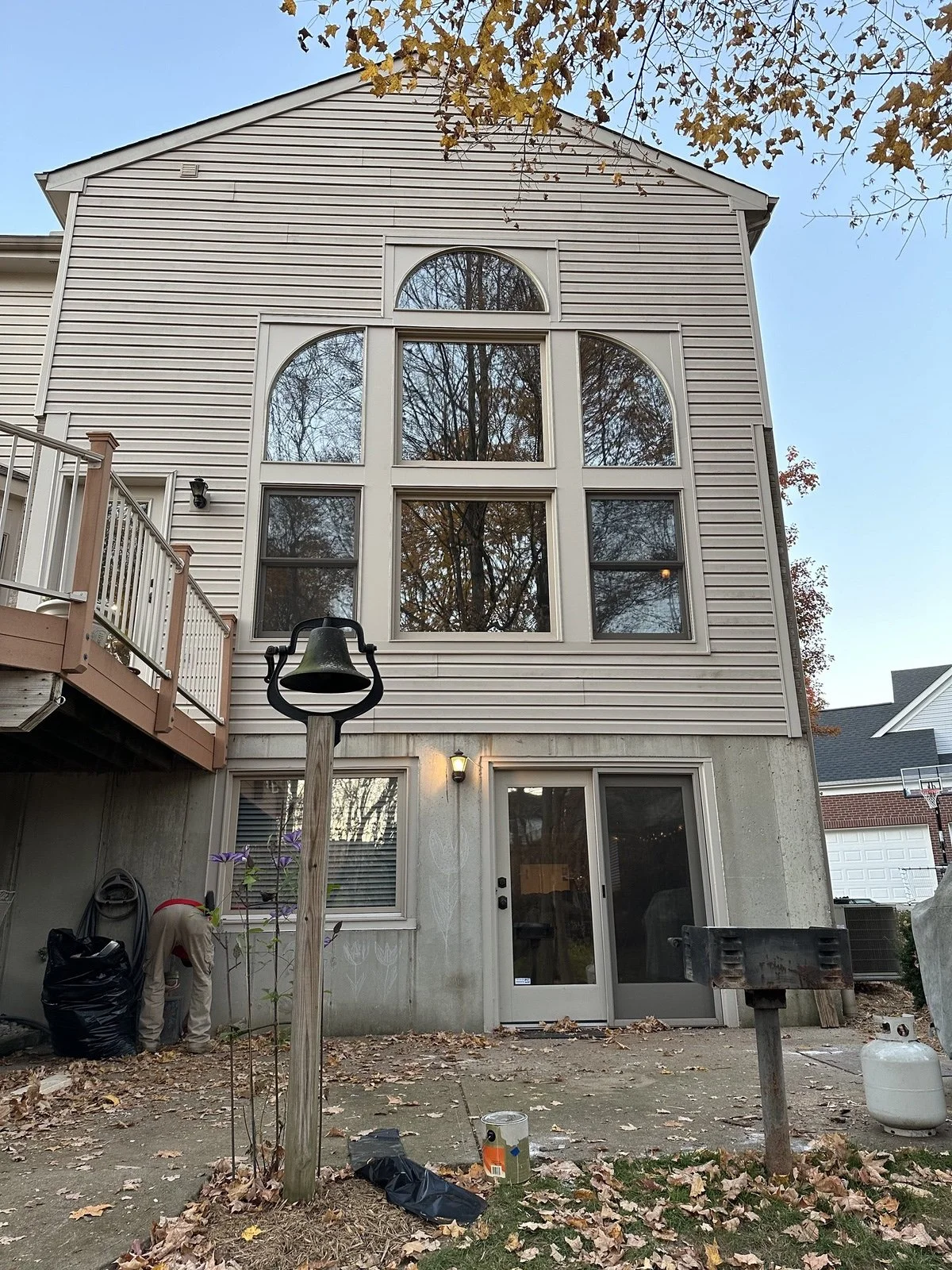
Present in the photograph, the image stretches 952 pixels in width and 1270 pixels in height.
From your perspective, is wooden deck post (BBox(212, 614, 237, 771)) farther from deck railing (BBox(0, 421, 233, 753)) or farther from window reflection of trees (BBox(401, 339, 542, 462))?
window reflection of trees (BBox(401, 339, 542, 462))

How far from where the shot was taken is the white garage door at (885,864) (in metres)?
17.8

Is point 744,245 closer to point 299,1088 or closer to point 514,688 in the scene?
point 514,688

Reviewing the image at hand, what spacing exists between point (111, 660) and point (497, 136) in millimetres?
7453

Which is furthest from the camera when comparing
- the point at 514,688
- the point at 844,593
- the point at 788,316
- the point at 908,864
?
the point at 844,593

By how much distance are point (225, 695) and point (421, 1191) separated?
4.84 metres

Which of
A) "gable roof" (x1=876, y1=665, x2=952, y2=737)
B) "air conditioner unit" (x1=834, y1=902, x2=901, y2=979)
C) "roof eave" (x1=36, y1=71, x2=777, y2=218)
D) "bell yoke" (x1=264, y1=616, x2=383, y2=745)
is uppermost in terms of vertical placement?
"roof eave" (x1=36, y1=71, x2=777, y2=218)

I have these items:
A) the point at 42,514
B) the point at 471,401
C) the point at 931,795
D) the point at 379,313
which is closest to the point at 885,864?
the point at 931,795

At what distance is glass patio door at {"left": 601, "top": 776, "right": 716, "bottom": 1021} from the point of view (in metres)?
6.84

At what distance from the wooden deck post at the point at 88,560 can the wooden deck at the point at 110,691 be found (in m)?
0.03

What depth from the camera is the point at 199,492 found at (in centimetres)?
765

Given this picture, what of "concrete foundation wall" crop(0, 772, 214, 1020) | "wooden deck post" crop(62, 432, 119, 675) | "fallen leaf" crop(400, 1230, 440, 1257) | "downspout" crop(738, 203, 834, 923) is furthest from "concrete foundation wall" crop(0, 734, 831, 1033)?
"fallen leaf" crop(400, 1230, 440, 1257)

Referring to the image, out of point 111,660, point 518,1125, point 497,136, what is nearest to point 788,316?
point 497,136

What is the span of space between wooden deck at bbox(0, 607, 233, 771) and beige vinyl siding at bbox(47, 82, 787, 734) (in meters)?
0.72

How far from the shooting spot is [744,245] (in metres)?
8.94
